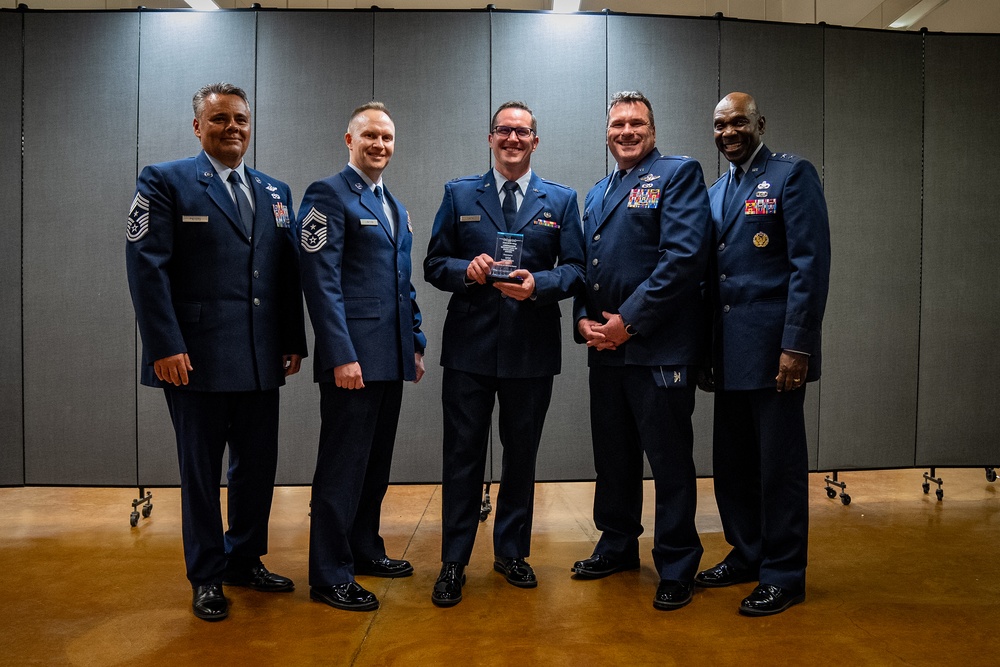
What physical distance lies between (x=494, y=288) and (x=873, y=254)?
2875mm

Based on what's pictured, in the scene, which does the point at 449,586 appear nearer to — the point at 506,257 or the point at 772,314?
the point at 506,257

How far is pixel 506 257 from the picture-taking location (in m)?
2.77

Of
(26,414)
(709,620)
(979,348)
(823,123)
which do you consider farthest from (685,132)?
(26,414)

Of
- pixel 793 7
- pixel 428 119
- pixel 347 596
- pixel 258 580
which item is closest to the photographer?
pixel 347 596

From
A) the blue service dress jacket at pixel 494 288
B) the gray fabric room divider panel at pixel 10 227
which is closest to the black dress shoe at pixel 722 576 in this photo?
the blue service dress jacket at pixel 494 288

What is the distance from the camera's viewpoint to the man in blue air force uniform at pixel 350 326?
270 centimetres

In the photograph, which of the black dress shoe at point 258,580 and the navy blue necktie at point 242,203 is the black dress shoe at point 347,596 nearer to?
the black dress shoe at point 258,580

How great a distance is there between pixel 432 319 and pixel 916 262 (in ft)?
9.78

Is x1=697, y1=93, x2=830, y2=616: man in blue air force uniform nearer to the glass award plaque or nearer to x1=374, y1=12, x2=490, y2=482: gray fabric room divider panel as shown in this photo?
the glass award plaque

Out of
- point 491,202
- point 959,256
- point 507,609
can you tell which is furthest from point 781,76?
point 507,609

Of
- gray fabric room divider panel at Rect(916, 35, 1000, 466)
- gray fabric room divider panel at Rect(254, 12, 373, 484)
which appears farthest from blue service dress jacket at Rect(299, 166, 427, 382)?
gray fabric room divider panel at Rect(916, 35, 1000, 466)

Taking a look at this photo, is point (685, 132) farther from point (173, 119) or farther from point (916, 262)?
point (173, 119)

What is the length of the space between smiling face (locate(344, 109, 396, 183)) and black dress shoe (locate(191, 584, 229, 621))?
1.65 metres

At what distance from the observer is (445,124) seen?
4.40 m
